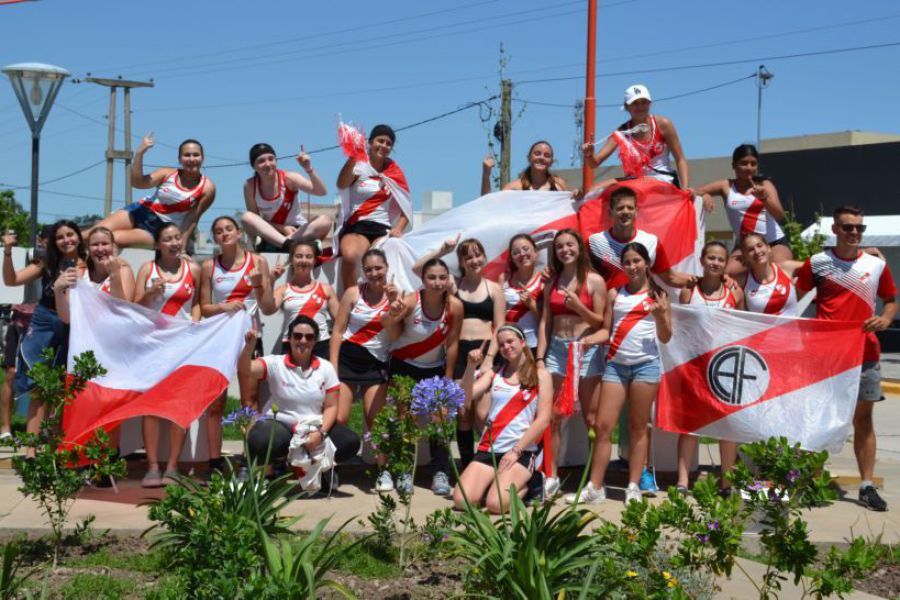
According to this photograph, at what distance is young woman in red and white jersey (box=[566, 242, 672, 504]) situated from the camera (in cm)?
758

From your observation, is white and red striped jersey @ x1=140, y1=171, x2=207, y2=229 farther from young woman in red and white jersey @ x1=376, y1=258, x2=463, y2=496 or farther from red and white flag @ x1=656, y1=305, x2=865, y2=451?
red and white flag @ x1=656, y1=305, x2=865, y2=451

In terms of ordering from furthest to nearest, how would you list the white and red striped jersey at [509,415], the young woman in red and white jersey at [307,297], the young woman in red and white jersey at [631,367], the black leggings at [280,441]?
1. the young woman in red and white jersey at [307,297]
2. the young woman in red and white jersey at [631,367]
3. the black leggings at [280,441]
4. the white and red striped jersey at [509,415]

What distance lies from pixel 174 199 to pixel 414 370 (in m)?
2.44

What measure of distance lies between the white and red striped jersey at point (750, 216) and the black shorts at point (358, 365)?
2.93 metres

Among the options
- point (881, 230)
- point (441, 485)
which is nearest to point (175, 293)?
point (441, 485)

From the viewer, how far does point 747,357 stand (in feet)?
26.0

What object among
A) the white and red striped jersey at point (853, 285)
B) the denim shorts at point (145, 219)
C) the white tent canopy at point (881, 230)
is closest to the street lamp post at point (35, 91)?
the denim shorts at point (145, 219)

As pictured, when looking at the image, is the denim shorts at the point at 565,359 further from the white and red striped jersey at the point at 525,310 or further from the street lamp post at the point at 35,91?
the street lamp post at the point at 35,91

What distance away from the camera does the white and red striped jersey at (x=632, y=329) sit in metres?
7.60

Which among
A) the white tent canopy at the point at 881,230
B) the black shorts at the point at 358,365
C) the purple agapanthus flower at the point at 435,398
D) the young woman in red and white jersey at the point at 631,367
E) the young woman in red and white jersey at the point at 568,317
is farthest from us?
the white tent canopy at the point at 881,230

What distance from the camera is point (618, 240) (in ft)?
26.7

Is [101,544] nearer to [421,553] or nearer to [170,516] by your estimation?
[170,516]

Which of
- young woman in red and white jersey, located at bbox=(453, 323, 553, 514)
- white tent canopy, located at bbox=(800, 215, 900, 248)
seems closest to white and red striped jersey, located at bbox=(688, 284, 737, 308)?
young woman in red and white jersey, located at bbox=(453, 323, 553, 514)

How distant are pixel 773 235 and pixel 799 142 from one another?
33.9 metres
